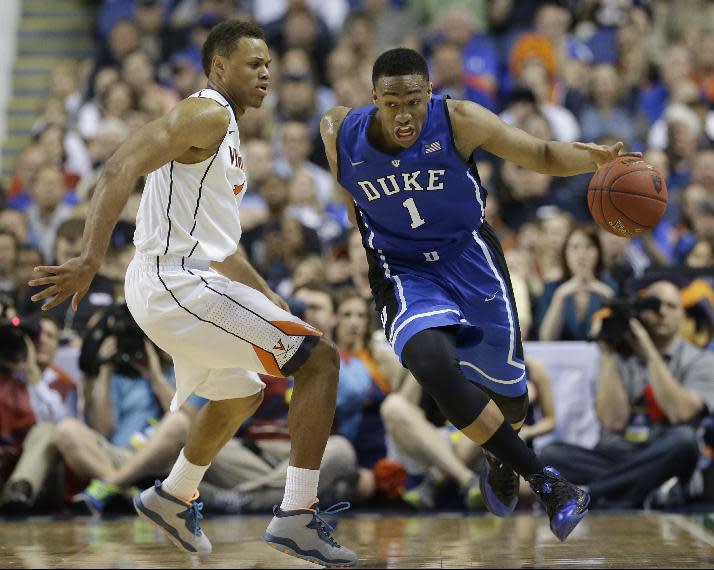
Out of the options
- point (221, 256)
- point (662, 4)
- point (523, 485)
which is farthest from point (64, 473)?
point (662, 4)

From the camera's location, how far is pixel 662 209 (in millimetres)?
5160

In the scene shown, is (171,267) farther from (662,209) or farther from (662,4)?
(662,4)

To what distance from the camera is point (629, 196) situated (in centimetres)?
510

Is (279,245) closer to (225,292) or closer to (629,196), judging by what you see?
(225,292)

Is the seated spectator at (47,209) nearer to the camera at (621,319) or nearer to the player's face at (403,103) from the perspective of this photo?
the camera at (621,319)

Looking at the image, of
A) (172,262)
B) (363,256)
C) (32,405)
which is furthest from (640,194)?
(32,405)

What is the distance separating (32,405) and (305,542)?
3496mm

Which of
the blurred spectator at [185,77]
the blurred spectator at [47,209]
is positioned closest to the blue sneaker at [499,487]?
the blurred spectator at [47,209]

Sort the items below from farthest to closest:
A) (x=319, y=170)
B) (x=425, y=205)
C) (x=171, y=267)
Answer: (x=319, y=170) < (x=425, y=205) < (x=171, y=267)

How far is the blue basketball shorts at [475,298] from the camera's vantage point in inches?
214

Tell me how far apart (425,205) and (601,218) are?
75 centimetres

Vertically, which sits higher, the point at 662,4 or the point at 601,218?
the point at 662,4

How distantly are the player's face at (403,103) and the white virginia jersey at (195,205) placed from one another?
0.64 m

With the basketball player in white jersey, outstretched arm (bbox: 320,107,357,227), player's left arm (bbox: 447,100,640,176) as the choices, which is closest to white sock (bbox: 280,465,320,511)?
the basketball player in white jersey
